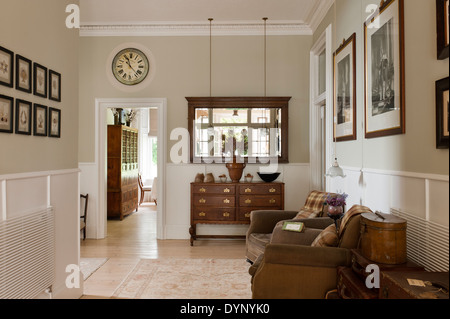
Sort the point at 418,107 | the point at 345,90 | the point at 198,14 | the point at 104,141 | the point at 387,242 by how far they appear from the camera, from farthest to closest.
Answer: the point at 104,141
the point at 198,14
the point at 345,90
the point at 418,107
the point at 387,242

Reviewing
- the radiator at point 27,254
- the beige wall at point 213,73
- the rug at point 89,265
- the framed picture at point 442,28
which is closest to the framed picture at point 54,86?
the radiator at point 27,254

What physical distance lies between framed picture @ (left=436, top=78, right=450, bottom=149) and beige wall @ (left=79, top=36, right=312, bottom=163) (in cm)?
369

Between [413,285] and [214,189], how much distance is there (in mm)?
3811

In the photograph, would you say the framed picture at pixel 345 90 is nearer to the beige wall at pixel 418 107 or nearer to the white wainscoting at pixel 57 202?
the beige wall at pixel 418 107

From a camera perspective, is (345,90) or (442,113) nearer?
(442,113)

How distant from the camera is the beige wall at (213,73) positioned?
5.75 meters

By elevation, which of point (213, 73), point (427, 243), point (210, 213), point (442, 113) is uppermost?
point (213, 73)

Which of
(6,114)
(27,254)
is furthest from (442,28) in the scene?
(27,254)

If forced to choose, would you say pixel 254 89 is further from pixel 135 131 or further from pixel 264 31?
pixel 135 131

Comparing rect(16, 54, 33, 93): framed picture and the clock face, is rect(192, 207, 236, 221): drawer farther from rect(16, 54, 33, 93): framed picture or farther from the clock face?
rect(16, 54, 33, 93): framed picture

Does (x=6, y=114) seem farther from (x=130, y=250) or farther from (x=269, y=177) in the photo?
(x=269, y=177)

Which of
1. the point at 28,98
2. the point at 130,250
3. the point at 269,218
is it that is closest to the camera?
the point at 28,98

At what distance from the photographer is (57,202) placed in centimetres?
312
